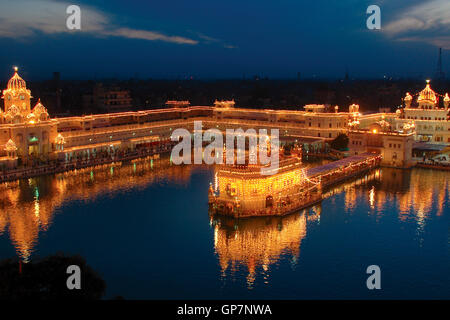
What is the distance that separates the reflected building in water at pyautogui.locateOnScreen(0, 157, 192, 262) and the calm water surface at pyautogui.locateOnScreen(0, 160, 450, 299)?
9 cm

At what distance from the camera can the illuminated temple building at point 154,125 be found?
1427 inches

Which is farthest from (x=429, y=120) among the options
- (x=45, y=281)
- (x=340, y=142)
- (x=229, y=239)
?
(x=45, y=281)

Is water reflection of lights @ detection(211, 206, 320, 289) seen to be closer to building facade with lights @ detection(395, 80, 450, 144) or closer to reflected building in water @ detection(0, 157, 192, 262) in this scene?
reflected building in water @ detection(0, 157, 192, 262)

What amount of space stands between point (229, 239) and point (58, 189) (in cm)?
1311

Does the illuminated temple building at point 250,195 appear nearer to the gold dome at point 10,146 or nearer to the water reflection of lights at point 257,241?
the water reflection of lights at point 257,241

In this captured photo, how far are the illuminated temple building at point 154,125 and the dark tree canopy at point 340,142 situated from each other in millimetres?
1187

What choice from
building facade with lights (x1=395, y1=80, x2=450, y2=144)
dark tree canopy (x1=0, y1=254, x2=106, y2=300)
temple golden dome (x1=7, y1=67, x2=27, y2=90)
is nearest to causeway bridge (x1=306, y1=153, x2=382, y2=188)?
building facade with lights (x1=395, y1=80, x2=450, y2=144)

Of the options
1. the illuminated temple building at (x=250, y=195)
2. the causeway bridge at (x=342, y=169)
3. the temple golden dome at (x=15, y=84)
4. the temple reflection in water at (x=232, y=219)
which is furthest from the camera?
the temple golden dome at (x=15, y=84)

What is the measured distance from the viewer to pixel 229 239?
21.6 m

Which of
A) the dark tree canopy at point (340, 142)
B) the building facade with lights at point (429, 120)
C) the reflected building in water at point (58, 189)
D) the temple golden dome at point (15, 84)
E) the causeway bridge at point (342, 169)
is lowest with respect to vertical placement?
the reflected building in water at point (58, 189)

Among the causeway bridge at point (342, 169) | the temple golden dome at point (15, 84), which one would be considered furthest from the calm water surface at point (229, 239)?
the temple golden dome at point (15, 84)

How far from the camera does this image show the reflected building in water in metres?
22.6

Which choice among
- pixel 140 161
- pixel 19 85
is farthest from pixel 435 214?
pixel 19 85

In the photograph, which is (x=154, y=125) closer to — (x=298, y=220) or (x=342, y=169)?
(x=342, y=169)
